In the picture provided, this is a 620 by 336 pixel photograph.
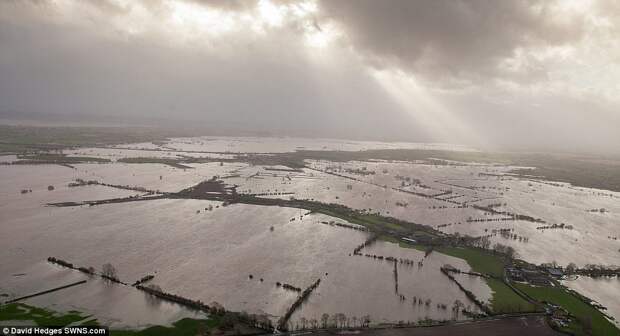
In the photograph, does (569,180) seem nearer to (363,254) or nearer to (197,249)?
(363,254)

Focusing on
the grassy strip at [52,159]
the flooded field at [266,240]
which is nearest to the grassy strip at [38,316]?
the flooded field at [266,240]

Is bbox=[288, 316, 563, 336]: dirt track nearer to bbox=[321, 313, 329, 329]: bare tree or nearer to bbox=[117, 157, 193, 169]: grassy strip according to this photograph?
bbox=[321, 313, 329, 329]: bare tree

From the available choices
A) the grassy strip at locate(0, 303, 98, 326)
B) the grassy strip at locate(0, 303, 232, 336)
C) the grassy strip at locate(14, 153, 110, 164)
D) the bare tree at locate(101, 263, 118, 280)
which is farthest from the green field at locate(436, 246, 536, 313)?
the grassy strip at locate(14, 153, 110, 164)

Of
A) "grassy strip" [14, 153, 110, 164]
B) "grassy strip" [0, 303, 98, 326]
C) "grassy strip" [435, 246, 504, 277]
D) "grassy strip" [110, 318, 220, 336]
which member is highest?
"grassy strip" [14, 153, 110, 164]

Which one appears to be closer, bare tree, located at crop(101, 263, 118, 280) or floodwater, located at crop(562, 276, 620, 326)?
floodwater, located at crop(562, 276, 620, 326)

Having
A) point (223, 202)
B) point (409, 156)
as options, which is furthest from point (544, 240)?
point (409, 156)

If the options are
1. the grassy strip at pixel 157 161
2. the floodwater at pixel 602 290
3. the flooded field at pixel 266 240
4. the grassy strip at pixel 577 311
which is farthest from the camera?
the grassy strip at pixel 157 161
